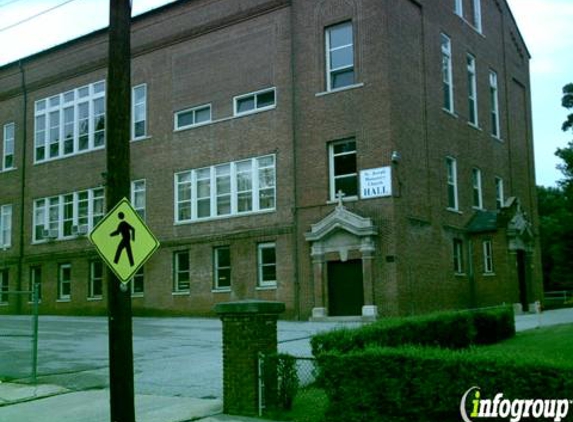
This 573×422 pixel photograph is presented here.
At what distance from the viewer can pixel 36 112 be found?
41.2m

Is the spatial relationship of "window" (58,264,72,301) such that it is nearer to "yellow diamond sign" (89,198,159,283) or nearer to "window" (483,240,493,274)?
"window" (483,240,493,274)

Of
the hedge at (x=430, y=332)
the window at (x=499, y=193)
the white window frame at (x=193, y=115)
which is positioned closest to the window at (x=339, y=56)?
the white window frame at (x=193, y=115)

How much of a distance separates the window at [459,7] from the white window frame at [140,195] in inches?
664

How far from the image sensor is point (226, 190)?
31.9 m

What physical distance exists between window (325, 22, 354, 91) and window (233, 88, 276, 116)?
277cm

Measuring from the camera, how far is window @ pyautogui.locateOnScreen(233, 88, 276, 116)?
30614 mm

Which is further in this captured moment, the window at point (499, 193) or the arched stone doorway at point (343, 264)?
the window at point (499, 193)

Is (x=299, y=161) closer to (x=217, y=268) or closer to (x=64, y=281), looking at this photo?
(x=217, y=268)

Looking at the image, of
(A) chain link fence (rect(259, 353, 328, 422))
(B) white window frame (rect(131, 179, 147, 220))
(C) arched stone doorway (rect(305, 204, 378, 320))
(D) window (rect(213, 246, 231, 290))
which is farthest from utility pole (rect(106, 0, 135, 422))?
(B) white window frame (rect(131, 179, 147, 220))

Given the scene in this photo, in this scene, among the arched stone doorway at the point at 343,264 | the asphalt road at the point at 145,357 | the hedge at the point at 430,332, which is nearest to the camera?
the hedge at the point at 430,332

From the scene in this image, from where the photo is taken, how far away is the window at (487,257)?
1273 inches

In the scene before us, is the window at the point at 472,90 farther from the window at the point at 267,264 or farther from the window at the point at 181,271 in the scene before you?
the window at the point at 181,271

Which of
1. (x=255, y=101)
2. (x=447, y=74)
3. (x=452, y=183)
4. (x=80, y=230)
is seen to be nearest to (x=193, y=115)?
(x=255, y=101)

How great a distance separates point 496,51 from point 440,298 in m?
15.6
